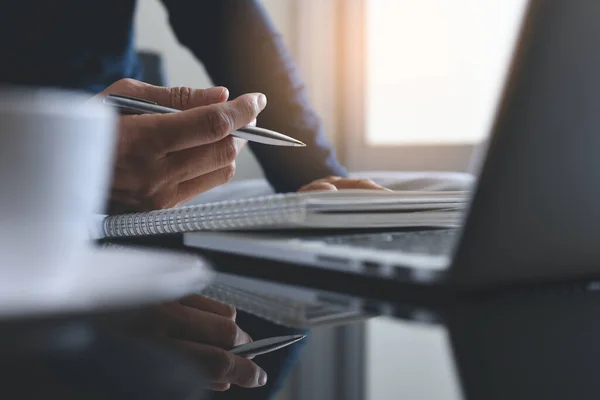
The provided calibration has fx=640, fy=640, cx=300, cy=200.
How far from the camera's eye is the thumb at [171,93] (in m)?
0.68

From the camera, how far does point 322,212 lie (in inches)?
13.8

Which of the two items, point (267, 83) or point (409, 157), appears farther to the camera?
point (409, 157)

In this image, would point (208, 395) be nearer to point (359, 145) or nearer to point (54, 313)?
point (54, 313)

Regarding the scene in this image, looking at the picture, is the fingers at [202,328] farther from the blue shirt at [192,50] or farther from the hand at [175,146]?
the blue shirt at [192,50]

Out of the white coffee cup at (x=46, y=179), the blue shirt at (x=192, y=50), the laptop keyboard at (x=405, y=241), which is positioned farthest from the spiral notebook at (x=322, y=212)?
the blue shirt at (x=192, y=50)

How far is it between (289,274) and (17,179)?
18 cm

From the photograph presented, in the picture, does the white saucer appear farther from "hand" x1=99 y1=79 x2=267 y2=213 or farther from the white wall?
the white wall

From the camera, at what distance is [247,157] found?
9.04 ft

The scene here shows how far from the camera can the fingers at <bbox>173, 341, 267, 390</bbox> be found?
0.18 meters

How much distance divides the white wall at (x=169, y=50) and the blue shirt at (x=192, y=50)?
1196 millimetres

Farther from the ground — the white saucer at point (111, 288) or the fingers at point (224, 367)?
the white saucer at point (111, 288)

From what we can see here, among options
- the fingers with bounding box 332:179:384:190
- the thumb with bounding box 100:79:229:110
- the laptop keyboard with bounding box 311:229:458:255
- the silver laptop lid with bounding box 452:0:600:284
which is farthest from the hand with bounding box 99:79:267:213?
the silver laptop lid with bounding box 452:0:600:284

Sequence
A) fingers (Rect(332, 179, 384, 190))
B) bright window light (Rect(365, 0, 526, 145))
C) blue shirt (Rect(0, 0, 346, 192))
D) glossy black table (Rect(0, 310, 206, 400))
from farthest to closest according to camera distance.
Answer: bright window light (Rect(365, 0, 526, 145)), blue shirt (Rect(0, 0, 346, 192)), fingers (Rect(332, 179, 384, 190)), glossy black table (Rect(0, 310, 206, 400))

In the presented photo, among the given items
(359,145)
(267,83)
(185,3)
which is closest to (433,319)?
(267,83)
